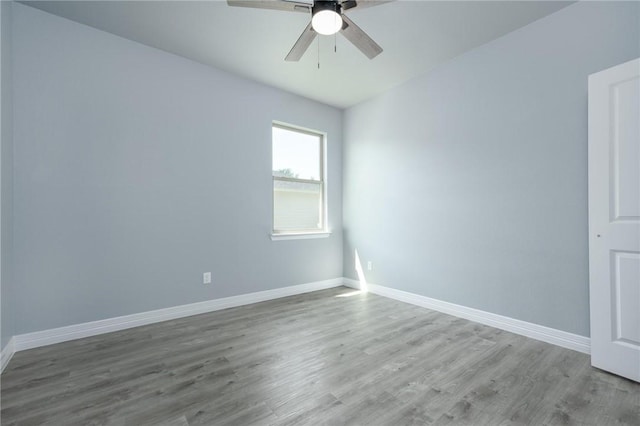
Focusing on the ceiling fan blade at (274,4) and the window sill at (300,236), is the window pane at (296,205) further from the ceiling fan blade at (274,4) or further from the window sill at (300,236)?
the ceiling fan blade at (274,4)

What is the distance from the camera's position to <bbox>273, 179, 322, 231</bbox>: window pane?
158 inches

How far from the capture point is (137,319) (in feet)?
9.35

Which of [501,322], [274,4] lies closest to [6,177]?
[274,4]

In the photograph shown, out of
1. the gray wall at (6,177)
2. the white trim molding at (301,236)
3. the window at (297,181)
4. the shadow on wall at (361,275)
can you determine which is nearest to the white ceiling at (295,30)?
the gray wall at (6,177)

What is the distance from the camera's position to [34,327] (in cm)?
240

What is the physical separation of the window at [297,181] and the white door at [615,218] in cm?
310

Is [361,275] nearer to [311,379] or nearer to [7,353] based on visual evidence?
[311,379]

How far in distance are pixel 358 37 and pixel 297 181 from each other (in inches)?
92.5

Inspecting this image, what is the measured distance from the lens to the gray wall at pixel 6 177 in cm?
211

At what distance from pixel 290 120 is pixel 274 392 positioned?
10.9 feet

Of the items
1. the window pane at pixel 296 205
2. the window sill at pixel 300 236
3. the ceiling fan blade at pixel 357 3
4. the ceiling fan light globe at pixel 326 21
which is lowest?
the window sill at pixel 300 236

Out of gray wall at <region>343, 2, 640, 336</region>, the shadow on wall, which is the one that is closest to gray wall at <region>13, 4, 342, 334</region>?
the shadow on wall

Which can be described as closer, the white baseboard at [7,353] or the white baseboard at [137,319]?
the white baseboard at [7,353]

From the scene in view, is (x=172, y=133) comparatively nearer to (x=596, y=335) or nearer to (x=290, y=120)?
(x=290, y=120)
